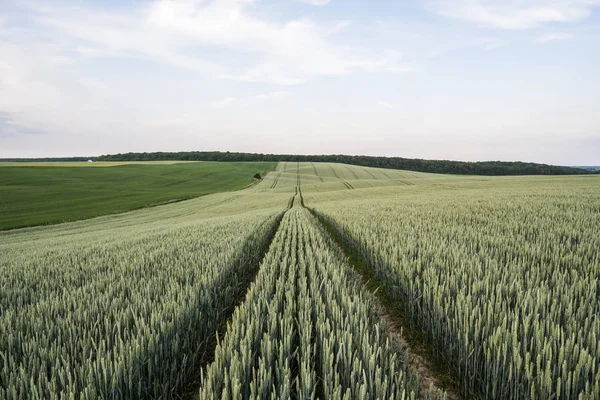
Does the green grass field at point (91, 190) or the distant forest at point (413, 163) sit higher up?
the distant forest at point (413, 163)

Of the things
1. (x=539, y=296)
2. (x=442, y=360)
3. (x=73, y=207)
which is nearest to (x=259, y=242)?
(x=442, y=360)

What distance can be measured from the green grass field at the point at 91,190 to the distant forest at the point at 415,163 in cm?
7904

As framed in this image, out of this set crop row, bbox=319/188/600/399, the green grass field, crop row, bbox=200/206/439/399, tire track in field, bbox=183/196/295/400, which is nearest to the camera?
crop row, bbox=200/206/439/399

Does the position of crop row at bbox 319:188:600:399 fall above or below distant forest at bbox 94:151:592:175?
below

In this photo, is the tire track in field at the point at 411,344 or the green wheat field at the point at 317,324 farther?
the tire track in field at the point at 411,344

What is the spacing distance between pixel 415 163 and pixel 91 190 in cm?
12860

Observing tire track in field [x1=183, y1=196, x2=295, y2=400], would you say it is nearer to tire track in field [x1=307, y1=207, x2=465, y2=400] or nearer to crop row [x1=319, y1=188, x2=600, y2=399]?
tire track in field [x1=307, y1=207, x2=465, y2=400]

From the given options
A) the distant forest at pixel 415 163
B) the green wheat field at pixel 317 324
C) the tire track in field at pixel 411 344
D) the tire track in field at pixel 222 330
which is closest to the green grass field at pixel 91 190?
the tire track in field at pixel 222 330

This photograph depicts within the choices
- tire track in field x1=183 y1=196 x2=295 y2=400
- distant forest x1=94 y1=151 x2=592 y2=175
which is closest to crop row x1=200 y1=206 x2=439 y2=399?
tire track in field x1=183 y1=196 x2=295 y2=400

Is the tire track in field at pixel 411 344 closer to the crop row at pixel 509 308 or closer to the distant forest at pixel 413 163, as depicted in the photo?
the crop row at pixel 509 308

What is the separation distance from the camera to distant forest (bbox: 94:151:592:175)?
400 ft

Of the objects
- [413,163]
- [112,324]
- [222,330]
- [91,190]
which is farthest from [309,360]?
[413,163]

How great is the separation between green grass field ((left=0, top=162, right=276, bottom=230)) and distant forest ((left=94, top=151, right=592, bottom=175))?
3112 inches

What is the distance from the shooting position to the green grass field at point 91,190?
99.0 ft
